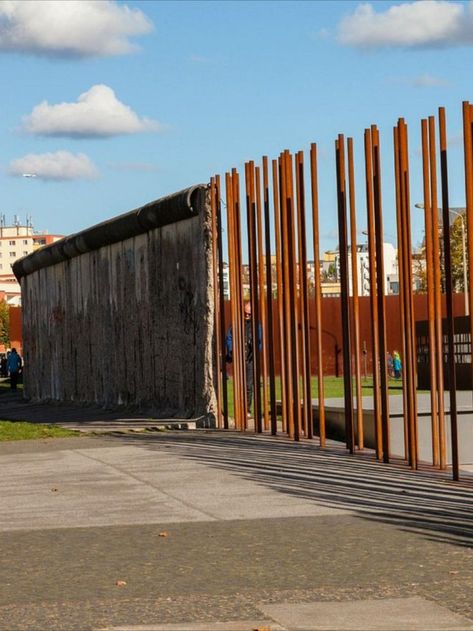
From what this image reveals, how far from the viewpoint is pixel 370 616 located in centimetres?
630

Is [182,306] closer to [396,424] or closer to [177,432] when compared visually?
[177,432]

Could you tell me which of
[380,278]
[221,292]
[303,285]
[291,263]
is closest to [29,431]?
[221,292]

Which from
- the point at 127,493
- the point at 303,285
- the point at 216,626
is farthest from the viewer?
the point at 303,285

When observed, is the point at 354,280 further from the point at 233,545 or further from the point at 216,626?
the point at 216,626

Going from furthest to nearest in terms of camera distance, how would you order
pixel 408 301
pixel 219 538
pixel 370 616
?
pixel 408 301, pixel 219 538, pixel 370 616

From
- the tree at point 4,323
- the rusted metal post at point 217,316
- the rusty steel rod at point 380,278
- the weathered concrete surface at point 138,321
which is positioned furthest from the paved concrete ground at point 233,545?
the tree at point 4,323

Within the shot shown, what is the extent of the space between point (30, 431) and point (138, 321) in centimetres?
334

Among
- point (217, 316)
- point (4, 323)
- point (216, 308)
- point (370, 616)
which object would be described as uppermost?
point (4, 323)

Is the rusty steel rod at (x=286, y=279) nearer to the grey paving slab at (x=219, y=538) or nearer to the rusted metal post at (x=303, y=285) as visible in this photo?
the rusted metal post at (x=303, y=285)

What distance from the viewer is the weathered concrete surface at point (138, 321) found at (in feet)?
59.6

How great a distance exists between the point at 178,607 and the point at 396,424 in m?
9.34

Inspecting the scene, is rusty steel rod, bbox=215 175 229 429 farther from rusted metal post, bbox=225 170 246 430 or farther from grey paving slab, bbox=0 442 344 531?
grey paving slab, bbox=0 442 344 531

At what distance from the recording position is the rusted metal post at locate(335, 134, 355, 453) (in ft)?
46.1

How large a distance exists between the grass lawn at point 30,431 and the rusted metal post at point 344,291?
4383 millimetres
